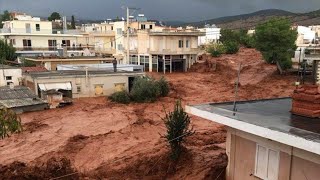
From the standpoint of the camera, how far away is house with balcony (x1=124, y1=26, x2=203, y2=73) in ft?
172

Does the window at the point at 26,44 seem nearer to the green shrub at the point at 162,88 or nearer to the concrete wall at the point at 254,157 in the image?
the green shrub at the point at 162,88

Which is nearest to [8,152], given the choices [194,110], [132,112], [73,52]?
[132,112]

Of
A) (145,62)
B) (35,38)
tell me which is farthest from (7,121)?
(35,38)

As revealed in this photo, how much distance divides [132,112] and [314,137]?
22890 mm

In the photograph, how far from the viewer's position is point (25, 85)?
35.6 metres

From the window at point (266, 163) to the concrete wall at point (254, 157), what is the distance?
0.42ft

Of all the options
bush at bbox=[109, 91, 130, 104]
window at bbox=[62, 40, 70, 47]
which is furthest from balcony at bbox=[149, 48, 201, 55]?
bush at bbox=[109, 91, 130, 104]

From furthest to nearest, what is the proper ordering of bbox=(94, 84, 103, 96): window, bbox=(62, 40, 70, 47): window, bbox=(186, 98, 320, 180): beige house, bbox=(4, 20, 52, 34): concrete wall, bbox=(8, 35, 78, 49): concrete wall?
bbox=(62, 40, 70, 47): window < bbox=(4, 20, 52, 34): concrete wall < bbox=(8, 35, 78, 49): concrete wall < bbox=(94, 84, 103, 96): window < bbox=(186, 98, 320, 180): beige house

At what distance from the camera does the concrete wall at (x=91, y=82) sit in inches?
1320

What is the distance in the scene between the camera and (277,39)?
1655 inches

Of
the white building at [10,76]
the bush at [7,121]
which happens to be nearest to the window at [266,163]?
the bush at [7,121]

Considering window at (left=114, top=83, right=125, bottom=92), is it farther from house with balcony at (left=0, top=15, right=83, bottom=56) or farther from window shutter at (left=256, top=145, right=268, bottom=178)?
window shutter at (left=256, top=145, right=268, bottom=178)

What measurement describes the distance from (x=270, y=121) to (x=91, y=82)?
2785cm

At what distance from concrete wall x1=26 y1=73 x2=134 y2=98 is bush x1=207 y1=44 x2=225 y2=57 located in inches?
1398
